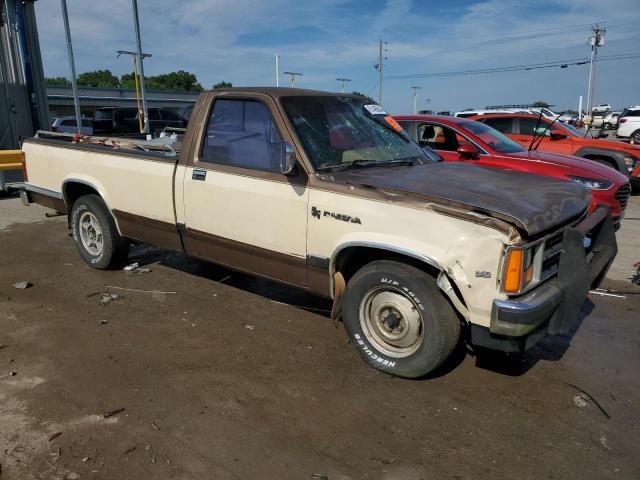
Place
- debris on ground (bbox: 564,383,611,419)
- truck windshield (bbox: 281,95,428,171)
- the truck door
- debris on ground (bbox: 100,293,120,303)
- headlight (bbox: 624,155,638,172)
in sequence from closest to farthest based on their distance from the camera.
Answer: debris on ground (bbox: 564,383,611,419), the truck door, truck windshield (bbox: 281,95,428,171), debris on ground (bbox: 100,293,120,303), headlight (bbox: 624,155,638,172)

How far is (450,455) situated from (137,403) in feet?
6.23

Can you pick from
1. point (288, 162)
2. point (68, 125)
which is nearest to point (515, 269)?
point (288, 162)

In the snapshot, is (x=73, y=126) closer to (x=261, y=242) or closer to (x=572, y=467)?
A: (x=261, y=242)

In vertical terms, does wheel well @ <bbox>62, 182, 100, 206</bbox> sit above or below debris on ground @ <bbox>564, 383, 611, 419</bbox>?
above

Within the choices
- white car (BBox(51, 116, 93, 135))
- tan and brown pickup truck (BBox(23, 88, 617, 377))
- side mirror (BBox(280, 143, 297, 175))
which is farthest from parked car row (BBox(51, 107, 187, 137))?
side mirror (BBox(280, 143, 297, 175))

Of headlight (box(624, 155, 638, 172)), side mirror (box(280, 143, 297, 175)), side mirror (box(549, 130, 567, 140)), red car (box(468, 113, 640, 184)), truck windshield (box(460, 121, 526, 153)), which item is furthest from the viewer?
headlight (box(624, 155, 638, 172))

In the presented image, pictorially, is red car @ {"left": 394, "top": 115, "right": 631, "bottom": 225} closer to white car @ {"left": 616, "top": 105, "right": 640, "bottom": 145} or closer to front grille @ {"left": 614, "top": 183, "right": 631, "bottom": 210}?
front grille @ {"left": 614, "top": 183, "right": 631, "bottom": 210}

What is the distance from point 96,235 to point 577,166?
20.7 ft

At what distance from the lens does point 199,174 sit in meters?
4.32

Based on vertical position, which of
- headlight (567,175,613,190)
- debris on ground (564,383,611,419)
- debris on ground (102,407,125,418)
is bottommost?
debris on ground (564,383,611,419)

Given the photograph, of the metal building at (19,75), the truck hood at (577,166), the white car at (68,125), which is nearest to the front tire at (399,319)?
the truck hood at (577,166)

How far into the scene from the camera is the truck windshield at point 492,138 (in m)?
7.50

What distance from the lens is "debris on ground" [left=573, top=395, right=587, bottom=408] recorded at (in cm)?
329

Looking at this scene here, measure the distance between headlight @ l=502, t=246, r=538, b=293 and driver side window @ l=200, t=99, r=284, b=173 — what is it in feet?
5.94
